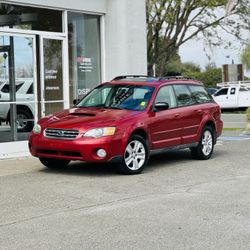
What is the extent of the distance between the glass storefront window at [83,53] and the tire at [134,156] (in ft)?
14.8

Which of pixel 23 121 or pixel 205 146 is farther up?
pixel 23 121

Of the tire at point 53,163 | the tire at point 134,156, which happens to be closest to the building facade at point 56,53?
the tire at point 53,163

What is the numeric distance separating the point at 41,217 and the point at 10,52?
22.6 feet

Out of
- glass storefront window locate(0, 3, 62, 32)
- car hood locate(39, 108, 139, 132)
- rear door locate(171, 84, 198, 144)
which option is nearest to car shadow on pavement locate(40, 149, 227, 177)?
rear door locate(171, 84, 198, 144)

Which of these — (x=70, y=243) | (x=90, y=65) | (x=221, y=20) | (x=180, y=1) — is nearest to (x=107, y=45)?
(x=90, y=65)


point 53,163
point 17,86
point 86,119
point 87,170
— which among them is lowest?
point 87,170

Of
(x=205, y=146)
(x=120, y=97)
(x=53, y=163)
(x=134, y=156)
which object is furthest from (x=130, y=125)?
(x=205, y=146)

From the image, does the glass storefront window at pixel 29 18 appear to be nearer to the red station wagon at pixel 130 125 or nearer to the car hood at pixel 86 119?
the red station wagon at pixel 130 125

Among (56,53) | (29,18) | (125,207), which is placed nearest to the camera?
(125,207)

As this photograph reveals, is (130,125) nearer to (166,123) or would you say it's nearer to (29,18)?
(166,123)

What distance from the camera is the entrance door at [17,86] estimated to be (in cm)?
1277

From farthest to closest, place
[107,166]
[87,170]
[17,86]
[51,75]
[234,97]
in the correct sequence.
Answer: [234,97]
[51,75]
[17,86]
[107,166]
[87,170]

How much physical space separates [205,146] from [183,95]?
126cm

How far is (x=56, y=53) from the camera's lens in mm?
13828
